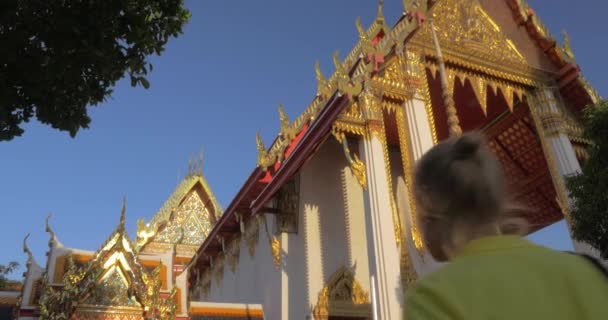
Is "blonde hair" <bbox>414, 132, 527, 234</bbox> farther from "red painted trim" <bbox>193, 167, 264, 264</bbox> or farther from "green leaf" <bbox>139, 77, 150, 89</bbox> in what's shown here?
"red painted trim" <bbox>193, 167, 264, 264</bbox>

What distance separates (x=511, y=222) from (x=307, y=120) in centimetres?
783

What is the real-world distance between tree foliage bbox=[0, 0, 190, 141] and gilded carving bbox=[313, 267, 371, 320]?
4.74 m

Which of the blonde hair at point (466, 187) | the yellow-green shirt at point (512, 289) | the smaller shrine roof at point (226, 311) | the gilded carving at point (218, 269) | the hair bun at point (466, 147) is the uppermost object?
the gilded carving at point (218, 269)

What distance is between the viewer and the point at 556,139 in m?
8.26

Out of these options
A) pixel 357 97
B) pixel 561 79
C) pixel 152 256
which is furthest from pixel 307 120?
pixel 561 79

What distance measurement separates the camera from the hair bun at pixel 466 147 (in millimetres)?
754

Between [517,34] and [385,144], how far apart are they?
4.50m

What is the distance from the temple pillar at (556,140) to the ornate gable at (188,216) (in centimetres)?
1149

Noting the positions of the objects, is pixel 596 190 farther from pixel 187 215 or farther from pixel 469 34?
pixel 187 215

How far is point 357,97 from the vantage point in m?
6.88

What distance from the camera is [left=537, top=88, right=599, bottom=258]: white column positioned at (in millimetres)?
7922

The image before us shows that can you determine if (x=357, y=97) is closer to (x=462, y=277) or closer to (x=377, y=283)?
(x=377, y=283)

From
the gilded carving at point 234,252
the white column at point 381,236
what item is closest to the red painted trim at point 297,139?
the white column at point 381,236

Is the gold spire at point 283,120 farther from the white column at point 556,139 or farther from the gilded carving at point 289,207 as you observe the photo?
the white column at point 556,139
